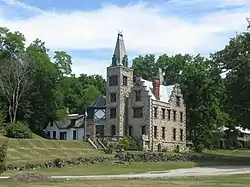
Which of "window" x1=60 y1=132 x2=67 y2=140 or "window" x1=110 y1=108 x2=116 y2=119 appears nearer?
"window" x1=110 y1=108 x2=116 y2=119

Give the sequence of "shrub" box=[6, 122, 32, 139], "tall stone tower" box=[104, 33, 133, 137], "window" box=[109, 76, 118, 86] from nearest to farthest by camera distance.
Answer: "shrub" box=[6, 122, 32, 139] → "tall stone tower" box=[104, 33, 133, 137] → "window" box=[109, 76, 118, 86]

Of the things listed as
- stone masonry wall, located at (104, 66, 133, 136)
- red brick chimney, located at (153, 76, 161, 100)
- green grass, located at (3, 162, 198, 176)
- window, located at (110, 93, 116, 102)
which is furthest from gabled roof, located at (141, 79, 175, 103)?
green grass, located at (3, 162, 198, 176)

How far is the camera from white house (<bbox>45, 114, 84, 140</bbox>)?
306 feet

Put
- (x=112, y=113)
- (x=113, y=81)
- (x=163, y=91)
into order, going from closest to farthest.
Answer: (x=113, y=81), (x=112, y=113), (x=163, y=91)

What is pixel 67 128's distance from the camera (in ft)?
319

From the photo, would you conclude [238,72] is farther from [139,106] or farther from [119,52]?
[119,52]

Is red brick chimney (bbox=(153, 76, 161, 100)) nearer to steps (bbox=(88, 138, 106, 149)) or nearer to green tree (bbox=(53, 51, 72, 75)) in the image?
steps (bbox=(88, 138, 106, 149))

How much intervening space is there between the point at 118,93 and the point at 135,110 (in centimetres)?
387

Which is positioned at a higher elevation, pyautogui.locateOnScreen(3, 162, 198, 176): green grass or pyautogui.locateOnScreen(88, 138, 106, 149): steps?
pyautogui.locateOnScreen(88, 138, 106, 149): steps

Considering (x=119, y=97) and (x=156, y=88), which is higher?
(x=156, y=88)

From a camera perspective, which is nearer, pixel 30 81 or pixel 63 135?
pixel 30 81

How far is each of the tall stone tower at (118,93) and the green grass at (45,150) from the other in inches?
472

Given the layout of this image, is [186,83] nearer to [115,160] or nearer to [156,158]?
[156,158]

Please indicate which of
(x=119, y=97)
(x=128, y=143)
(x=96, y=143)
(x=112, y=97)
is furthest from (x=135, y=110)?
(x=96, y=143)
